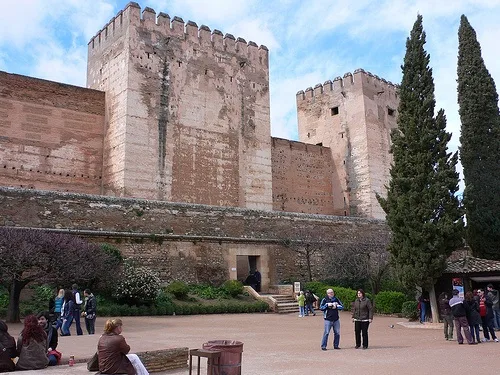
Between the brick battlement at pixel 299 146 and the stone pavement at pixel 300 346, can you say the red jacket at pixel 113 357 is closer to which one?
the stone pavement at pixel 300 346

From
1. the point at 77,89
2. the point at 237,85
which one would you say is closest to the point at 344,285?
the point at 237,85

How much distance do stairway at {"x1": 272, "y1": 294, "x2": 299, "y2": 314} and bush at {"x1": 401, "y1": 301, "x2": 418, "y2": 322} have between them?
373 centimetres

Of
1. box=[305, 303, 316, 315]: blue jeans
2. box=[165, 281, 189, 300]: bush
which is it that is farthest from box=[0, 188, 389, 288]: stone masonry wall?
box=[305, 303, 316, 315]: blue jeans

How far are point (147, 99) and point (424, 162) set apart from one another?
12523 millimetres

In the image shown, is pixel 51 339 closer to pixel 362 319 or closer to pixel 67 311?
pixel 67 311

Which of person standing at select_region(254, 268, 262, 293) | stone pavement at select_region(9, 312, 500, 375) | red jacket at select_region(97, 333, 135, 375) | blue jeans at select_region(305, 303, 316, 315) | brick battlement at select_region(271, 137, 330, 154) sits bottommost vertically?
stone pavement at select_region(9, 312, 500, 375)

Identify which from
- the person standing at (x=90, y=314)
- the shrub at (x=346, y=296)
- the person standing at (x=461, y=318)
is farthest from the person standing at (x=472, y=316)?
the shrub at (x=346, y=296)

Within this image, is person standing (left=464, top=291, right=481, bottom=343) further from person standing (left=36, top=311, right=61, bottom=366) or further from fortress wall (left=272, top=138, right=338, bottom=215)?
fortress wall (left=272, top=138, right=338, bottom=215)

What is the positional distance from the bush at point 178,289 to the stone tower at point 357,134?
15.0m

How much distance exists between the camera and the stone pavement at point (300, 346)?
23.0ft

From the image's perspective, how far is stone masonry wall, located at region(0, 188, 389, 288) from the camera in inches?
649

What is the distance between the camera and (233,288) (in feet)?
59.1

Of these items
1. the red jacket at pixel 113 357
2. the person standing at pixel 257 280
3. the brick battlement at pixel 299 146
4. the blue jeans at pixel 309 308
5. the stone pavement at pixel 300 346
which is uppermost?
the brick battlement at pixel 299 146

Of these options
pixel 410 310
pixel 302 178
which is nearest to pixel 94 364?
pixel 410 310
